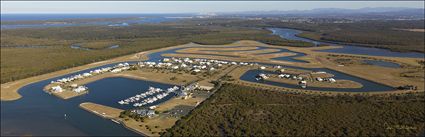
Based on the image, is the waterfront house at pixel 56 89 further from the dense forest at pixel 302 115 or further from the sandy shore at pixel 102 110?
the dense forest at pixel 302 115

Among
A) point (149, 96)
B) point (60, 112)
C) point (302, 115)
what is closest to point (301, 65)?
point (302, 115)

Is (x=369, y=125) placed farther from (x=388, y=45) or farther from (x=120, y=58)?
(x=388, y=45)

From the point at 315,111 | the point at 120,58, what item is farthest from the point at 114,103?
the point at 120,58

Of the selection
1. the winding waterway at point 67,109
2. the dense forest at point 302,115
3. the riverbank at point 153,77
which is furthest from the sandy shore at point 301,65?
the dense forest at point 302,115

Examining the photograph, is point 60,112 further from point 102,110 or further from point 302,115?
point 302,115

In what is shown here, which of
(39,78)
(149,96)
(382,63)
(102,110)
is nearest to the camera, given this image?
(102,110)

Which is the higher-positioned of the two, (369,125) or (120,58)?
(120,58)
